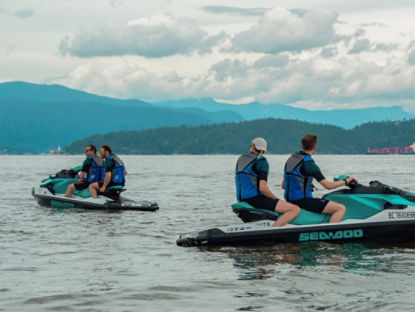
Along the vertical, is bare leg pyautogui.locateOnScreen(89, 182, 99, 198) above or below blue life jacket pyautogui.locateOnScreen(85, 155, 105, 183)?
below

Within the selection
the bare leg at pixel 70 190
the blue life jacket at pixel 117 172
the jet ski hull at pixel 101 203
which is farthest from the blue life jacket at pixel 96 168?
the bare leg at pixel 70 190

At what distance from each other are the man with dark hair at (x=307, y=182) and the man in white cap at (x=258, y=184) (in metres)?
0.23

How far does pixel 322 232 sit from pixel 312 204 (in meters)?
0.59

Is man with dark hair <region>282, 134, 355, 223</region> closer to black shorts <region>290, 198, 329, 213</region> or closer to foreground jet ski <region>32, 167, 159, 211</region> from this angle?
black shorts <region>290, 198, 329, 213</region>

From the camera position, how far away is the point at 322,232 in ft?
39.3

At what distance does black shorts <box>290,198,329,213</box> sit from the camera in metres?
11.8

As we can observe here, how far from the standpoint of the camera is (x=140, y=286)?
905cm

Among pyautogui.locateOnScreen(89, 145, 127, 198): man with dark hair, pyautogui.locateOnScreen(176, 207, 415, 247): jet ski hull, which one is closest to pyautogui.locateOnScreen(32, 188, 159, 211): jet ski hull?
pyautogui.locateOnScreen(89, 145, 127, 198): man with dark hair

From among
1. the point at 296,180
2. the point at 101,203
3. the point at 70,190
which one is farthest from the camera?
the point at 70,190

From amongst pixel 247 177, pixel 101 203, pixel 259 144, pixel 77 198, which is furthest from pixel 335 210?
pixel 77 198

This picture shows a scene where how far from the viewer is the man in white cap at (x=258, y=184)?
11672 millimetres

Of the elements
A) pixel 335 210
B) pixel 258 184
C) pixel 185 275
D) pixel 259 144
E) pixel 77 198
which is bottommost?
pixel 185 275

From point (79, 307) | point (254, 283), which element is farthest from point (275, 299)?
point (79, 307)

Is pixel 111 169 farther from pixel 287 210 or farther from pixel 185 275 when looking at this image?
pixel 185 275
